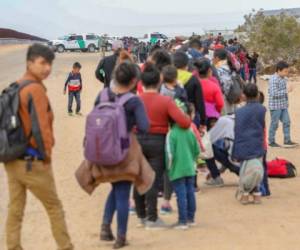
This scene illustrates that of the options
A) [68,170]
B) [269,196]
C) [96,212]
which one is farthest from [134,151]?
A: [68,170]

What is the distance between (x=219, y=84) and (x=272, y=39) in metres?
26.5

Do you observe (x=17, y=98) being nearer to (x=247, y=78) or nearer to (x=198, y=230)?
(x=198, y=230)

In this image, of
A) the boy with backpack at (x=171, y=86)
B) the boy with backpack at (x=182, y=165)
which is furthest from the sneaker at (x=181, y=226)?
the boy with backpack at (x=171, y=86)

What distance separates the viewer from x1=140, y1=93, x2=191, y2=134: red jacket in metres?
6.89

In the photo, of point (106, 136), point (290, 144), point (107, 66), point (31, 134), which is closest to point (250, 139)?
point (106, 136)

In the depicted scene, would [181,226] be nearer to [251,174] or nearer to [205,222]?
[205,222]

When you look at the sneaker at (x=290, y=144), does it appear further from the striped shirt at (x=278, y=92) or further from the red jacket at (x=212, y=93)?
the red jacket at (x=212, y=93)

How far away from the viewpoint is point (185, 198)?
7.07 m

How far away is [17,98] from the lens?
5645mm

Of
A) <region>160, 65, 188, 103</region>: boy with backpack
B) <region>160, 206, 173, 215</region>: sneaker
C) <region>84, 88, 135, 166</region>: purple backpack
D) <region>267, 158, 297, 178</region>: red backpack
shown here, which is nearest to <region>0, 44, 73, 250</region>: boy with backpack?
<region>84, 88, 135, 166</region>: purple backpack

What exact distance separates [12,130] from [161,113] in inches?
69.3

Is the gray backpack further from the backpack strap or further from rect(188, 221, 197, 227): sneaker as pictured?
the backpack strap

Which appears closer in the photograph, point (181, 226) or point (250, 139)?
point (181, 226)

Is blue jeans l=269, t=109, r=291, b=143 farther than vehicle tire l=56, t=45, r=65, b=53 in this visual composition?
No
